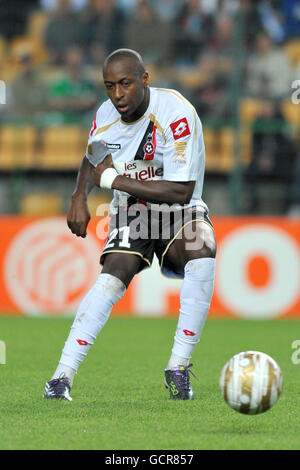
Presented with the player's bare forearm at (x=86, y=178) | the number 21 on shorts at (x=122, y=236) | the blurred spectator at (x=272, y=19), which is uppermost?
the blurred spectator at (x=272, y=19)

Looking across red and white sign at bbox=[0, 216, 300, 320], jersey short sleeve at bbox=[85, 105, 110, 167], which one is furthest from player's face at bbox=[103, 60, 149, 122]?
red and white sign at bbox=[0, 216, 300, 320]

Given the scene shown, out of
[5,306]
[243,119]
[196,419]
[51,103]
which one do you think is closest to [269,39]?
[243,119]

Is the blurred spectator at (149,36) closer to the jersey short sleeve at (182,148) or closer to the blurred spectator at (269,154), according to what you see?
the blurred spectator at (269,154)

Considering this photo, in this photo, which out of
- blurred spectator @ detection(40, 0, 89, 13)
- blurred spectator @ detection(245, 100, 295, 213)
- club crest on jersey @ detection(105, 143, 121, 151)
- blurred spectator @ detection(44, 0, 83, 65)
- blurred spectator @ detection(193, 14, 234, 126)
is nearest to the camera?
club crest on jersey @ detection(105, 143, 121, 151)

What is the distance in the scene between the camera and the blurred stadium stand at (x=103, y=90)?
11.6 m

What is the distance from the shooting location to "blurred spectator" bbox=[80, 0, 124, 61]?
12.4 m

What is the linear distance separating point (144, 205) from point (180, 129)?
540mm

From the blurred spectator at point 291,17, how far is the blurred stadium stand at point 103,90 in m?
0.03

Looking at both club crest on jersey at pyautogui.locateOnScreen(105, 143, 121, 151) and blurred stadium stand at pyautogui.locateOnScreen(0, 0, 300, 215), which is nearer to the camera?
club crest on jersey at pyautogui.locateOnScreen(105, 143, 121, 151)

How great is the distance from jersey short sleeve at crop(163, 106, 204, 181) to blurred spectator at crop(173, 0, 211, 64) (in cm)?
738

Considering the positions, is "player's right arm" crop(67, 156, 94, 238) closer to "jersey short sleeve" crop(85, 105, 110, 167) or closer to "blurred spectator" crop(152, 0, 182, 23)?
"jersey short sleeve" crop(85, 105, 110, 167)
